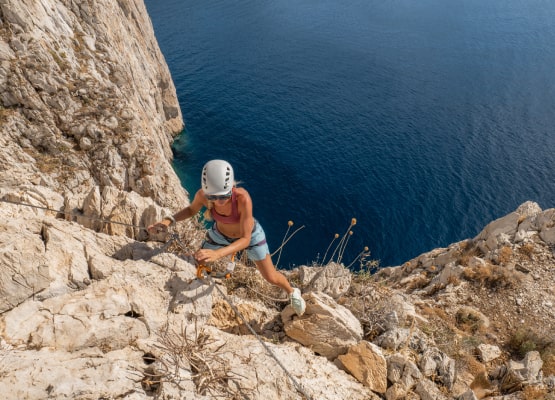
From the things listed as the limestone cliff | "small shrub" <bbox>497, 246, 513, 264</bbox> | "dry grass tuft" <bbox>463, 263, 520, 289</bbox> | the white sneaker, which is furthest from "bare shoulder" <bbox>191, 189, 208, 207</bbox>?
"small shrub" <bbox>497, 246, 513, 264</bbox>

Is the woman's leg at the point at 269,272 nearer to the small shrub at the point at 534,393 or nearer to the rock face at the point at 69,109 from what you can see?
the small shrub at the point at 534,393

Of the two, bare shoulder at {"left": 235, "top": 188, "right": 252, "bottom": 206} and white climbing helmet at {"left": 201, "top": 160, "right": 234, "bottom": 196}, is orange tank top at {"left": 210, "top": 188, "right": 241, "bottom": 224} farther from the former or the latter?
white climbing helmet at {"left": 201, "top": 160, "right": 234, "bottom": 196}

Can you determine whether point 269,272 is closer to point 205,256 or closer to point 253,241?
point 253,241

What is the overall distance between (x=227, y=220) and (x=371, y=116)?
48839 mm

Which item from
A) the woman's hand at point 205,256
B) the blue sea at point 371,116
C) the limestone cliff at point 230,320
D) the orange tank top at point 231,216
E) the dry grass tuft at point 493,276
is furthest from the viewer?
the blue sea at point 371,116

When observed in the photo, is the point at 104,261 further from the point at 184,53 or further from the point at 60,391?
the point at 184,53

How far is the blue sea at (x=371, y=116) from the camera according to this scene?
37500mm

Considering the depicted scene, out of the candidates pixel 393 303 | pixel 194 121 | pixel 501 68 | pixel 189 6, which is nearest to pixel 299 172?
pixel 194 121

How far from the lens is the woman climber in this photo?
5676mm

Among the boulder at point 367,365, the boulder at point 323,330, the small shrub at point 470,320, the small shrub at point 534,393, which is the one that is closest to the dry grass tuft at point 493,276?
the small shrub at point 470,320

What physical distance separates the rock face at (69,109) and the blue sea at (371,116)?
12863 millimetres

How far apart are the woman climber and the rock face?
46.0 ft

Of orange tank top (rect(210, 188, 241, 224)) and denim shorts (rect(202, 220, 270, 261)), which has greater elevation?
orange tank top (rect(210, 188, 241, 224))

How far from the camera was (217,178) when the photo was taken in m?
5.64
